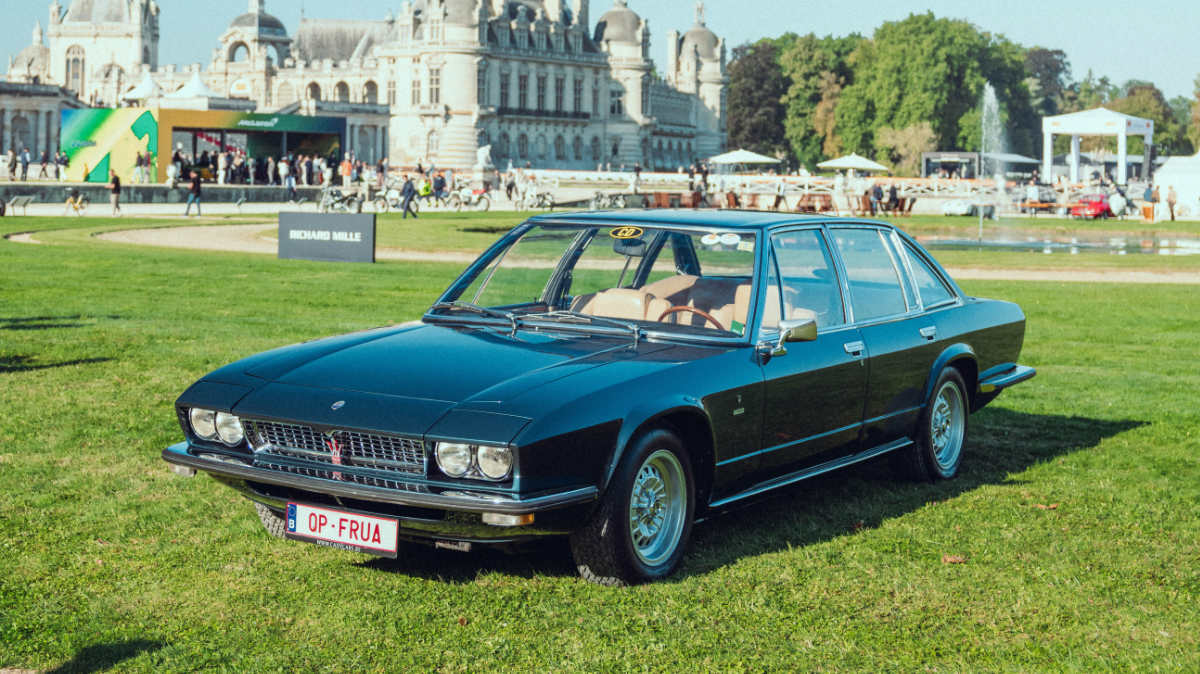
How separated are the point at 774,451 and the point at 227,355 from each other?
732 centimetres

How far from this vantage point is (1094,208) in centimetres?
5859

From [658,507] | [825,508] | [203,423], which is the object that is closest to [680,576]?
[658,507]

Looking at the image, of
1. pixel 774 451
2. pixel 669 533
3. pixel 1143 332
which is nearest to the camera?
pixel 669 533

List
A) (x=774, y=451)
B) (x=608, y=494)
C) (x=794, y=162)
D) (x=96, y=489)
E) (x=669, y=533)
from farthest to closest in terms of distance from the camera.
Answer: (x=794, y=162)
(x=96, y=489)
(x=774, y=451)
(x=669, y=533)
(x=608, y=494)

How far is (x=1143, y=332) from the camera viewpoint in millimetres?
16422

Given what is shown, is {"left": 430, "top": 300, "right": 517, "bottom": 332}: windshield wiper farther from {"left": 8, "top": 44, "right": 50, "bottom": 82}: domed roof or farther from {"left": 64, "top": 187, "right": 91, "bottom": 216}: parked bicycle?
{"left": 8, "top": 44, "right": 50, "bottom": 82}: domed roof

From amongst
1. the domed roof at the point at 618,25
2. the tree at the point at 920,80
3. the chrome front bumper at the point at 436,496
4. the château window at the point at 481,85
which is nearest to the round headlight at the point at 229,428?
the chrome front bumper at the point at 436,496

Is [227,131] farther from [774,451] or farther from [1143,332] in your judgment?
[774,451]

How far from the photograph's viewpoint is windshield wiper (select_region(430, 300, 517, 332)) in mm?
6968

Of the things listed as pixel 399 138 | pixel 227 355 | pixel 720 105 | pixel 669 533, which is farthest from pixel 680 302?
pixel 720 105

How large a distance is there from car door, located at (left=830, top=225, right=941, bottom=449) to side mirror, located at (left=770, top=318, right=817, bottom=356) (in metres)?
0.85

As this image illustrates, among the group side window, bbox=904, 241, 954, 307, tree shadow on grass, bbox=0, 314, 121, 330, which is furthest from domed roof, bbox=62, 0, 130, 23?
side window, bbox=904, 241, 954, 307

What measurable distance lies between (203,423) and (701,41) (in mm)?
165829

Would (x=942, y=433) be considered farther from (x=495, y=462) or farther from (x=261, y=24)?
(x=261, y=24)
